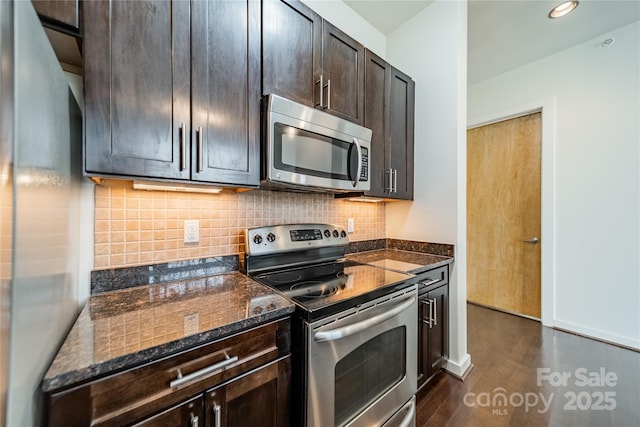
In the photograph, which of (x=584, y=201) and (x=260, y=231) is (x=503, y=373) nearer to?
(x=584, y=201)

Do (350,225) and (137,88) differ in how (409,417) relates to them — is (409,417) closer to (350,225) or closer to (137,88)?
(350,225)

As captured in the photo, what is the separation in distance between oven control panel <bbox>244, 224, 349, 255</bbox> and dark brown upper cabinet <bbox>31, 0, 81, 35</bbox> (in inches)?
39.3

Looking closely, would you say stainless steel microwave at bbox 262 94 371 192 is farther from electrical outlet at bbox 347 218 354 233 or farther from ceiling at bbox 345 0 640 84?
ceiling at bbox 345 0 640 84

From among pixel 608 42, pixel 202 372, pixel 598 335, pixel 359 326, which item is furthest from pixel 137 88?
pixel 598 335

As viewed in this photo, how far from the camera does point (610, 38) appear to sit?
7.79 ft

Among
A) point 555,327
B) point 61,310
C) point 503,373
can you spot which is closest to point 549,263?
point 555,327

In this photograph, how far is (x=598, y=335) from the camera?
97.0 inches

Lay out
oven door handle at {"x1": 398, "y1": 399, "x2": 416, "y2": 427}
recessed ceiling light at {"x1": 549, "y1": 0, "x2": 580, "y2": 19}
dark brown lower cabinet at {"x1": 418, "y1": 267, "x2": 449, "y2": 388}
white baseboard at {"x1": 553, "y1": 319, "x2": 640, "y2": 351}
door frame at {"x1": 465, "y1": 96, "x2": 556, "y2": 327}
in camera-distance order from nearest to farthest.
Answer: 1. oven door handle at {"x1": 398, "y1": 399, "x2": 416, "y2": 427}
2. dark brown lower cabinet at {"x1": 418, "y1": 267, "x2": 449, "y2": 388}
3. recessed ceiling light at {"x1": 549, "y1": 0, "x2": 580, "y2": 19}
4. white baseboard at {"x1": 553, "y1": 319, "x2": 640, "y2": 351}
5. door frame at {"x1": 465, "y1": 96, "x2": 556, "y2": 327}

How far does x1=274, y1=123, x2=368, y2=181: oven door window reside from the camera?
1273 millimetres

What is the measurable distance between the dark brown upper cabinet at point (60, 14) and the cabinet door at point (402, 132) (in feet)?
5.78

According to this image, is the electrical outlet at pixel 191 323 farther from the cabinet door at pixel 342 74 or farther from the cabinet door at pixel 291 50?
the cabinet door at pixel 342 74

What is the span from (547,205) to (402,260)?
6.84 feet

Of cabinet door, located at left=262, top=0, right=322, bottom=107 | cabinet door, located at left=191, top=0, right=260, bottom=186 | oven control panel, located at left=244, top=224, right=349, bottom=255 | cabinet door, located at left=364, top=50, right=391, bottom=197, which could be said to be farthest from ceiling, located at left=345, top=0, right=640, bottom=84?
oven control panel, located at left=244, top=224, right=349, bottom=255

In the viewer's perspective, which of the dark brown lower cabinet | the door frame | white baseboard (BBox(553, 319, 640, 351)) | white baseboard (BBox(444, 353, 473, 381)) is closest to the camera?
the dark brown lower cabinet
